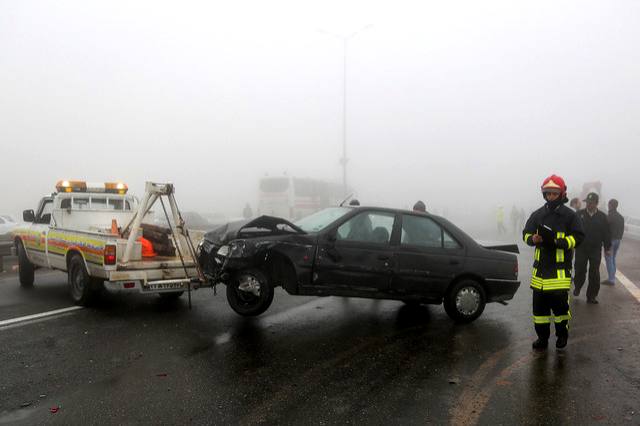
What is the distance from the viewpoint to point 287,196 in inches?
1169

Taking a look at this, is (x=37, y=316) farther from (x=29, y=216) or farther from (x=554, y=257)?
(x=554, y=257)

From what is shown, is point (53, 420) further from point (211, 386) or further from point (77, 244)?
point (77, 244)

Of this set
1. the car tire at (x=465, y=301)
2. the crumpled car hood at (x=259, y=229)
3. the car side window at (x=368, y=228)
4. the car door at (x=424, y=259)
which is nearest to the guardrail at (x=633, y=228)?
the car tire at (x=465, y=301)

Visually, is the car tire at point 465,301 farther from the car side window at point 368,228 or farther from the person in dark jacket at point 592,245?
the person in dark jacket at point 592,245

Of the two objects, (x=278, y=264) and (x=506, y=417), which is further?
(x=278, y=264)

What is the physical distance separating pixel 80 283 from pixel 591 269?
794 cm

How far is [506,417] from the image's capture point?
344 cm

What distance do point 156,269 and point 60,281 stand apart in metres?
3.85

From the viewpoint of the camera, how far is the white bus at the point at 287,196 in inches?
1169

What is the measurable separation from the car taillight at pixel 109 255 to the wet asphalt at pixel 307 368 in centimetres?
73

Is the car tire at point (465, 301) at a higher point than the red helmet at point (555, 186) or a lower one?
lower

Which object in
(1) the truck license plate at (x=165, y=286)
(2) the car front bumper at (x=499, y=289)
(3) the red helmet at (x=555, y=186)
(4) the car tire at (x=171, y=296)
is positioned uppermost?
(3) the red helmet at (x=555, y=186)

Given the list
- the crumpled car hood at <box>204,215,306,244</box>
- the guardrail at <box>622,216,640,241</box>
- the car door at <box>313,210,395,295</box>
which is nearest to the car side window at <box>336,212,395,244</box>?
the car door at <box>313,210,395,295</box>

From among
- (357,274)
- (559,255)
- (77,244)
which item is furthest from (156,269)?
(559,255)
